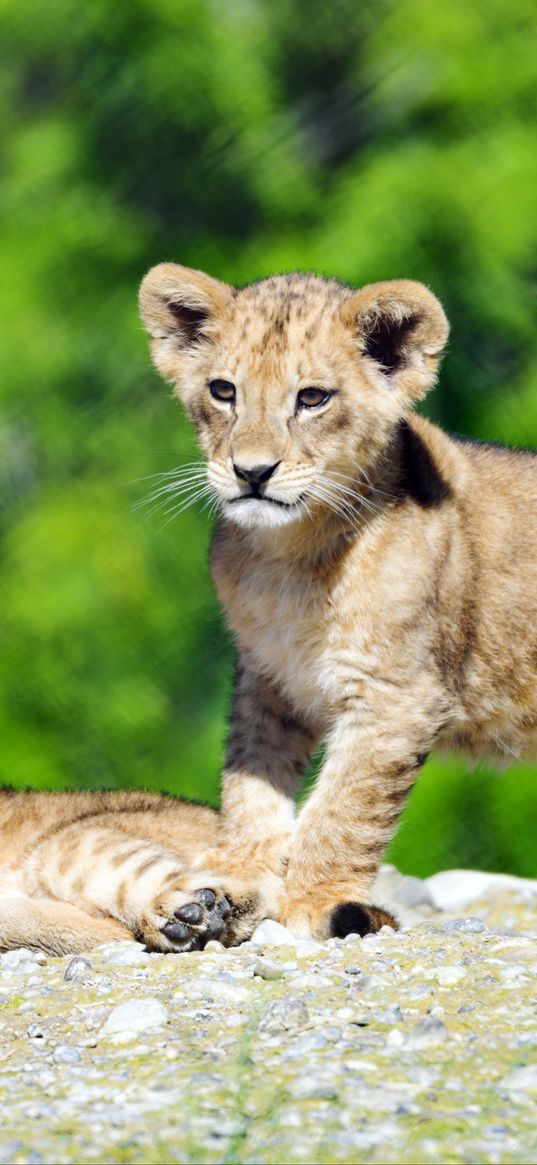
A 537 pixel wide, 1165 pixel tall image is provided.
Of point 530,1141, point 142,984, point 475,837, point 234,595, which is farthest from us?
point 475,837

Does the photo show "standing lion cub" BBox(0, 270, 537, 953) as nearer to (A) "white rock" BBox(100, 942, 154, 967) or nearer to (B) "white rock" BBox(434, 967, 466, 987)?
(A) "white rock" BBox(100, 942, 154, 967)

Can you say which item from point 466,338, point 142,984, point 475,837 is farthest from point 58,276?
point 142,984

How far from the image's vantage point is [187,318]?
199 inches

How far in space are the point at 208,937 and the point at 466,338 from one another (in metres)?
3.38

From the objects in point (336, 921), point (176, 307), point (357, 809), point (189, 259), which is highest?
point (189, 259)

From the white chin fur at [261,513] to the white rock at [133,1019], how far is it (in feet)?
4.53

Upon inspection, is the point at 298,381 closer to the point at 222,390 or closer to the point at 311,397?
the point at 311,397

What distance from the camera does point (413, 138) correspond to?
283 inches

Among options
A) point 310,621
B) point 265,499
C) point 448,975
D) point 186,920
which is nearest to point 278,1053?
point 448,975

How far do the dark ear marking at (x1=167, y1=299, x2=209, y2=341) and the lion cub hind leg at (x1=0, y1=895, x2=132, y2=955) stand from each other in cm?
168

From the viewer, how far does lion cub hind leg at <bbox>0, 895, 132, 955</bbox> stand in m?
4.59

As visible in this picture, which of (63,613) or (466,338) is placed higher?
(466,338)

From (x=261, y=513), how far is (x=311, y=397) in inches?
14.8

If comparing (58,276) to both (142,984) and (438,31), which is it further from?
(142,984)
